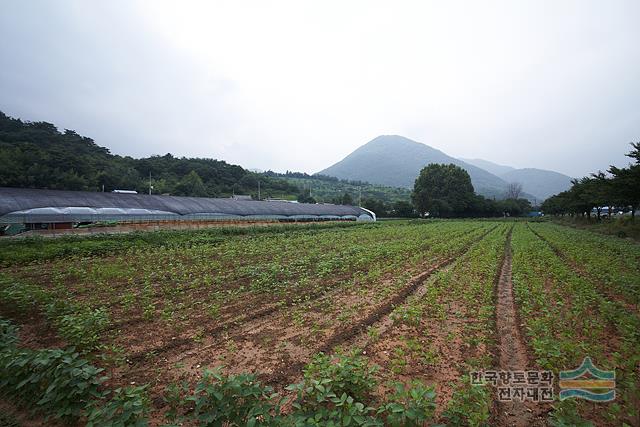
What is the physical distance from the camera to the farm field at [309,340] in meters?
3.26

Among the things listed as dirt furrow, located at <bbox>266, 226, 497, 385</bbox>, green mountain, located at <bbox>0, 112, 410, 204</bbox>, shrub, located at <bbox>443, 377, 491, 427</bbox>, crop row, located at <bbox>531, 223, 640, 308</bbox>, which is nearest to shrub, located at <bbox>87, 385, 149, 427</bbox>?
dirt furrow, located at <bbox>266, 226, 497, 385</bbox>

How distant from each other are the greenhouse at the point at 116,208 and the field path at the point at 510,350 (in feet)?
92.8

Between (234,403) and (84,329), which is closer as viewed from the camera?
(234,403)

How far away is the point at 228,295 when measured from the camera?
321 inches

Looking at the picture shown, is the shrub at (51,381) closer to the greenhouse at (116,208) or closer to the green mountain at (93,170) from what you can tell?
the greenhouse at (116,208)

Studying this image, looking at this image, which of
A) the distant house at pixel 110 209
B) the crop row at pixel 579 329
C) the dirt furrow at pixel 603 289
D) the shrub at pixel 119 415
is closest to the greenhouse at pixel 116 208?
the distant house at pixel 110 209

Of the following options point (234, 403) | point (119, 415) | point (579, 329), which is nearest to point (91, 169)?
point (119, 415)

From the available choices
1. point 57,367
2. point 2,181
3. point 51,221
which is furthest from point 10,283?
point 2,181

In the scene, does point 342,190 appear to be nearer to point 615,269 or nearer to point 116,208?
point 116,208

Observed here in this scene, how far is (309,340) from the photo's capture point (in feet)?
17.9

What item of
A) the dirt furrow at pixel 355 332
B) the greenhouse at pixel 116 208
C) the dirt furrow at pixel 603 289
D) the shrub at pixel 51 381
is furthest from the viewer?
the greenhouse at pixel 116 208

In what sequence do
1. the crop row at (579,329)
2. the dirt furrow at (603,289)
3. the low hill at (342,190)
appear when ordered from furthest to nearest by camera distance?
1. the low hill at (342,190)
2. the dirt furrow at (603,289)
3. the crop row at (579,329)

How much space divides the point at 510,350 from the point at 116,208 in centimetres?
3027

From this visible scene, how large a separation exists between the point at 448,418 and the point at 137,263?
13631 mm
